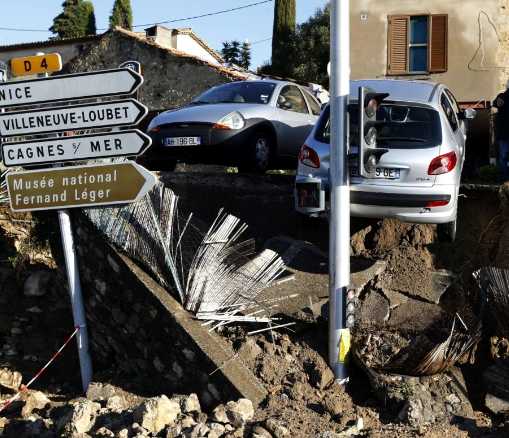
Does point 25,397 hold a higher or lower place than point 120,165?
lower

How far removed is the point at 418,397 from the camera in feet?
23.0

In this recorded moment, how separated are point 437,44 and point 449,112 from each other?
33.8ft

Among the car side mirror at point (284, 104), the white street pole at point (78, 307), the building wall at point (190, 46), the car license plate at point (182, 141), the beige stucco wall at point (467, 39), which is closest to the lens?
the white street pole at point (78, 307)

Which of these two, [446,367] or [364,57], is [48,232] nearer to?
[446,367]

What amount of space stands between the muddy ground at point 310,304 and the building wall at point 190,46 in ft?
73.0

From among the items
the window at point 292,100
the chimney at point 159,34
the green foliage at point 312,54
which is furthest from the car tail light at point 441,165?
the green foliage at point 312,54

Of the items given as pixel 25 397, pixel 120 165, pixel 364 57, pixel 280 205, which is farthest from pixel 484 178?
pixel 25 397

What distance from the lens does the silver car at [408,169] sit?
348 inches

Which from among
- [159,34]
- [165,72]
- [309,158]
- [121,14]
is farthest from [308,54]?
[309,158]

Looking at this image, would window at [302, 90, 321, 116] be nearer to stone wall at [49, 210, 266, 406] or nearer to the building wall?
stone wall at [49, 210, 266, 406]

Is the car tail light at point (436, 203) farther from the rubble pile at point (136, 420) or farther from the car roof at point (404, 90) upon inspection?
Answer: the rubble pile at point (136, 420)

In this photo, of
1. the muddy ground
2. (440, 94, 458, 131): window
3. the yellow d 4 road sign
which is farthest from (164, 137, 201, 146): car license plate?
the yellow d 4 road sign

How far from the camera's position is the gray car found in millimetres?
11258

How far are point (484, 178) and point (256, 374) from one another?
8.35 meters
